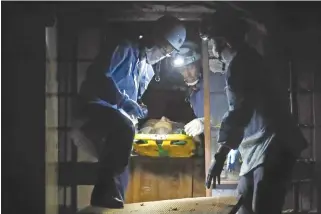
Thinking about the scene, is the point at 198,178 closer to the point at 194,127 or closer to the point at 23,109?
the point at 194,127

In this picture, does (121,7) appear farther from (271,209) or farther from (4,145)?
(271,209)

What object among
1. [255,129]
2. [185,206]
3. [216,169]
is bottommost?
[185,206]

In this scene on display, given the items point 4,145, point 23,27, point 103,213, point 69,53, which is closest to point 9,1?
point 23,27

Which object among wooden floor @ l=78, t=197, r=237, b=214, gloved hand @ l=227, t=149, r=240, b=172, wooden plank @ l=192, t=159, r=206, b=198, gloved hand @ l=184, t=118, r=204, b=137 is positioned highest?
gloved hand @ l=184, t=118, r=204, b=137

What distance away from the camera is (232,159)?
1152mm

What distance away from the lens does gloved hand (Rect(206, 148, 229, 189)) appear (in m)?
1.14

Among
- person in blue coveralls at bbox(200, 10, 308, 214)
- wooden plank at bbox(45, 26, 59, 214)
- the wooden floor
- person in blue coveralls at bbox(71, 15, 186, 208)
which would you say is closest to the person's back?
person in blue coveralls at bbox(200, 10, 308, 214)

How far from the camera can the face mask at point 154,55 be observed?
3.84 ft

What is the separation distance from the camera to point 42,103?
44.4 inches

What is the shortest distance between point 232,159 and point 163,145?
0.19 meters

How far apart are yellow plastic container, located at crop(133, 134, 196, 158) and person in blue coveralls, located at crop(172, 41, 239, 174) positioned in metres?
0.03

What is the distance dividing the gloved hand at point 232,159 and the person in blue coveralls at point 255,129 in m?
0.01

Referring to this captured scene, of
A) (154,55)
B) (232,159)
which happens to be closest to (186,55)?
(154,55)

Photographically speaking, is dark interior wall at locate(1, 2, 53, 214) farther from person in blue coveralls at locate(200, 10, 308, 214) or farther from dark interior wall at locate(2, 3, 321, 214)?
person in blue coveralls at locate(200, 10, 308, 214)
